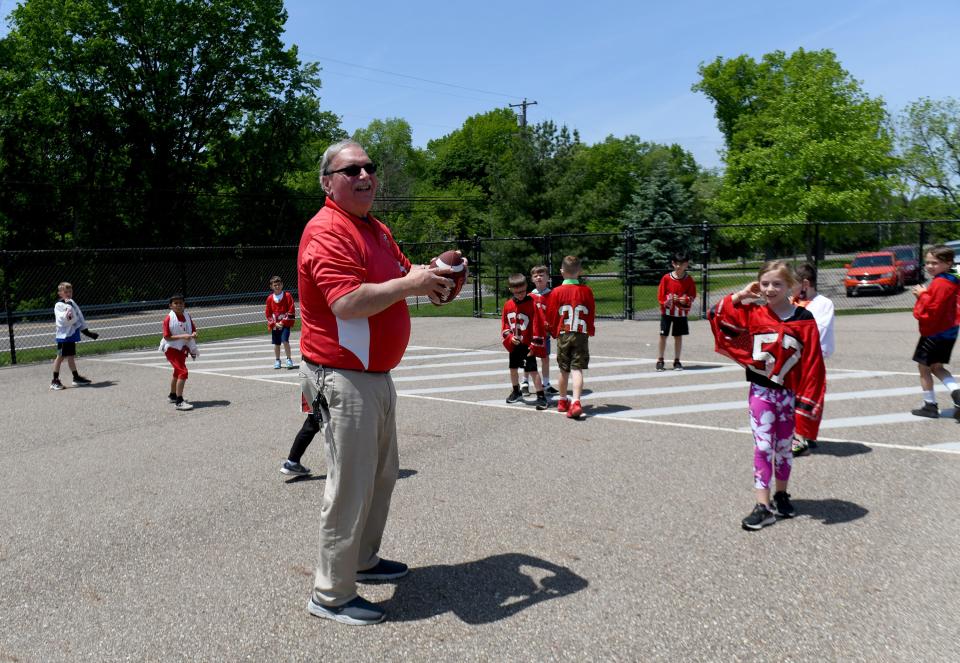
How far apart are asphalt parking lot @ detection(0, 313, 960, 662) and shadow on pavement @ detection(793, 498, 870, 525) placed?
2cm

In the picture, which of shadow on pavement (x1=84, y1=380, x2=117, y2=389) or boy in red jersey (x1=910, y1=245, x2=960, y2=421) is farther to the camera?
shadow on pavement (x1=84, y1=380, x2=117, y2=389)

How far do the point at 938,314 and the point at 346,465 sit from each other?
22.1 feet

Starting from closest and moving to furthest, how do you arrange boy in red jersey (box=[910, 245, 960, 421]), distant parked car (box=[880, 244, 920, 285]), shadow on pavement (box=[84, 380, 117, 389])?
1. boy in red jersey (box=[910, 245, 960, 421])
2. shadow on pavement (box=[84, 380, 117, 389])
3. distant parked car (box=[880, 244, 920, 285])

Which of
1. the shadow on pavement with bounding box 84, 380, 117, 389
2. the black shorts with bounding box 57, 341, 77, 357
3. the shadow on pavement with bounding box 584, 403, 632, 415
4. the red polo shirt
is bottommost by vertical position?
the shadow on pavement with bounding box 84, 380, 117, 389

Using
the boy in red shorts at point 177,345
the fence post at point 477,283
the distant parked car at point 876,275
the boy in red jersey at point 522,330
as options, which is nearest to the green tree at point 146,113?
the fence post at point 477,283

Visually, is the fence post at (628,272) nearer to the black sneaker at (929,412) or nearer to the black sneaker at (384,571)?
the black sneaker at (929,412)

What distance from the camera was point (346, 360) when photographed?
338cm

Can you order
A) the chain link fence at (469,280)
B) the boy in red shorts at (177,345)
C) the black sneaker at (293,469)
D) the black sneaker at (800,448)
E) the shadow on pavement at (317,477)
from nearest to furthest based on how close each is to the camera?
1. the shadow on pavement at (317,477)
2. the black sneaker at (293,469)
3. the black sneaker at (800,448)
4. the boy in red shorts at (177,345)
5. the chain link fence at (469,280)

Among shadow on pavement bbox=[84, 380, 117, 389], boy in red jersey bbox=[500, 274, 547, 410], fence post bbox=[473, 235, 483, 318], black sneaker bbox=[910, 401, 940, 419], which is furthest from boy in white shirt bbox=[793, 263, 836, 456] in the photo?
fence post bbox=[473, 235, 483, 318]

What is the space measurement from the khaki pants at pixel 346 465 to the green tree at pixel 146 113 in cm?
3449

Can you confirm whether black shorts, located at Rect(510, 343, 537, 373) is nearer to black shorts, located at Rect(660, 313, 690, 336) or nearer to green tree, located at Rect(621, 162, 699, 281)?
black shorts, located at Rect(660, 313, 690, 336)

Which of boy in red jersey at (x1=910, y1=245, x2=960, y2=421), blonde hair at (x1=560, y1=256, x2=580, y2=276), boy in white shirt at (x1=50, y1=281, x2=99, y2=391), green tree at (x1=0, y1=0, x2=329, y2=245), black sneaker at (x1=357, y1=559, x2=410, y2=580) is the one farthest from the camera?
green tree at (x1=0, y1=0, x2=329, y2=245)

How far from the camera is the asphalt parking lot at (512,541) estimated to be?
3.32 m

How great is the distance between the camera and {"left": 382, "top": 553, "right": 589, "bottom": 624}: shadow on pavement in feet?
11.8
